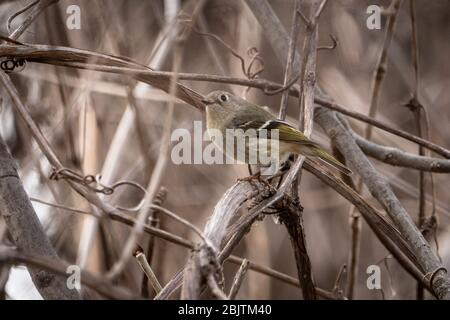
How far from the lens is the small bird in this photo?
96.1 inches

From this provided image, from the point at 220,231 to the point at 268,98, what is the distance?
2910mm

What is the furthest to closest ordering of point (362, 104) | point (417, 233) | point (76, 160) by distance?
1. point (362, 104)
2. point (76, 160)
3. point (417, 233)

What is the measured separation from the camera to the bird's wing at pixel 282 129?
2289 mm

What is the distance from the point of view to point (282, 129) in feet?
8.14

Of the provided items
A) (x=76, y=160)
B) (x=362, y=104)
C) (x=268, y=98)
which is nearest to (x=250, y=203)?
(x=76, y=160)

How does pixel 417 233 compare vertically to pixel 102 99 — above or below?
below

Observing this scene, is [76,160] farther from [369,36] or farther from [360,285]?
[369,36]

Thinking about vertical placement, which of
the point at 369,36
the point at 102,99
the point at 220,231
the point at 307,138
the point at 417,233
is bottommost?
the point at 220,231

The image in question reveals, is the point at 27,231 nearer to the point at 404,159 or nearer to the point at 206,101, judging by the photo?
the point at 206,101

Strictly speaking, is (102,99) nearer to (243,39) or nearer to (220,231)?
(243,39)

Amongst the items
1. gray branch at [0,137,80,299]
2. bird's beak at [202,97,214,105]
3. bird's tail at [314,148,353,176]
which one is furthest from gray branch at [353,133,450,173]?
gray branch at [0,137,80,299]

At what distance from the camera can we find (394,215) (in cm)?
208

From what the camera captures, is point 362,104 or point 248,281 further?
point 362,104

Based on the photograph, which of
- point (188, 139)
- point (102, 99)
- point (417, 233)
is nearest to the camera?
point (417, 233)
